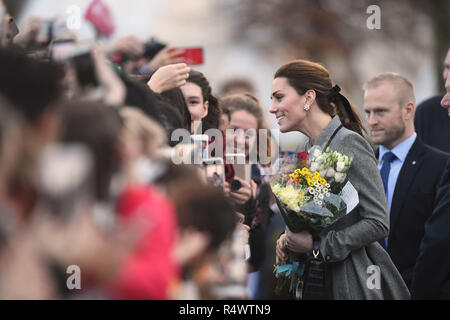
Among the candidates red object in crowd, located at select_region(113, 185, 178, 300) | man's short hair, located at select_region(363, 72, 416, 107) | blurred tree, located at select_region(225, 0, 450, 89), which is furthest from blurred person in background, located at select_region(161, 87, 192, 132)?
blurred tree, located at select_region(225, 0, 450, 89)

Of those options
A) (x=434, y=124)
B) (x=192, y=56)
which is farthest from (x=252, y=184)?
(x=434, y=124)

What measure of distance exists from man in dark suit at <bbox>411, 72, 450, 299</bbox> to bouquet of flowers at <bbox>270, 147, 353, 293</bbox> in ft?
1.53

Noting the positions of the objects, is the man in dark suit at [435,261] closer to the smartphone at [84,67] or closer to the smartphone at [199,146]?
the smartphone at [199,146]

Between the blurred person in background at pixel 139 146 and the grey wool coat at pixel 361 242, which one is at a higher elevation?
the blurred person in background at pixel 139 146

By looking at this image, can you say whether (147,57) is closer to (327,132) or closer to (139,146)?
(327,132)

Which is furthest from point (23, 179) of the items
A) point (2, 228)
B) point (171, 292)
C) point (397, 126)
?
point (397, 126)

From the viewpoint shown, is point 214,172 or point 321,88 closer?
point 214,172

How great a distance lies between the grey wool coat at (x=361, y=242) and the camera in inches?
117

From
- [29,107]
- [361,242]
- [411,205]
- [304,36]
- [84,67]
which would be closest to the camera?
[29,107]

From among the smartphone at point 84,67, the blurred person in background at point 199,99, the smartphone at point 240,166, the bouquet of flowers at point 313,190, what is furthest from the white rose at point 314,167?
the smartphone at point 84,67

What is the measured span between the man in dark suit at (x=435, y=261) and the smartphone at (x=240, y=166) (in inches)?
41.4

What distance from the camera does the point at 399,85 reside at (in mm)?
4270

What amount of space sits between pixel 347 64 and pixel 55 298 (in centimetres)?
1640

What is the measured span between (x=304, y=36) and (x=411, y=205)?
14.8m
